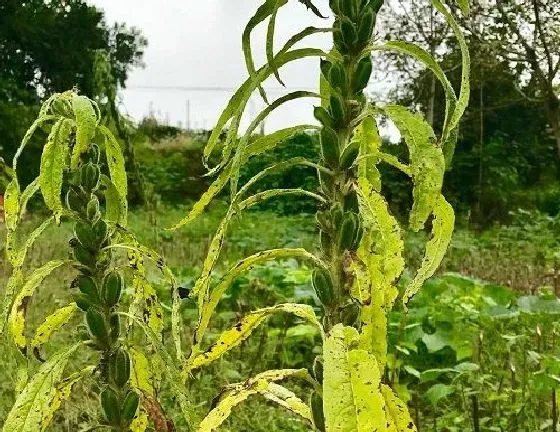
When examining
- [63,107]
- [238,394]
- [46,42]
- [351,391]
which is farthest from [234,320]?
[46,42]

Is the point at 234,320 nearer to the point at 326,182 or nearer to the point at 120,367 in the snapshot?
the point at 120,367

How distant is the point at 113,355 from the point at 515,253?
774 centimetres

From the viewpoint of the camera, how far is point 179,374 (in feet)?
2.88

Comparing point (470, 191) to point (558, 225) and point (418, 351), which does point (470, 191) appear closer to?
point (558, 225)

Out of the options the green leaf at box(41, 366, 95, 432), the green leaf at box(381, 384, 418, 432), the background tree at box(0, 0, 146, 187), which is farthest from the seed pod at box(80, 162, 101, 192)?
the background tree at box(0, 0, 146, 187)

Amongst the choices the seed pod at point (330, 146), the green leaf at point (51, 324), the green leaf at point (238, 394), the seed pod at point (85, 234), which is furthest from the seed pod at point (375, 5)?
the green leaf at point (51, 324)

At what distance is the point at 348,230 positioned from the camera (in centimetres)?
67

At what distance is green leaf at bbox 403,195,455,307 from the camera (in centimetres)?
65

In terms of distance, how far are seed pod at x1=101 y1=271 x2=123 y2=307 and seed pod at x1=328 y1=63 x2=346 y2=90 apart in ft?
1.26

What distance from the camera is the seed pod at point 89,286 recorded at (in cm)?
92

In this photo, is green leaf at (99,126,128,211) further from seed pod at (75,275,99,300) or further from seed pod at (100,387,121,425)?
seed pod at (100,387,121,425)

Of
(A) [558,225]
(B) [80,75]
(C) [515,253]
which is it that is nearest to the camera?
(C) [515,253]

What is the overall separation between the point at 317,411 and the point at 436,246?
0.18m

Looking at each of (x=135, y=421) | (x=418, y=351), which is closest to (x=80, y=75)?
(x=418, y=351)
